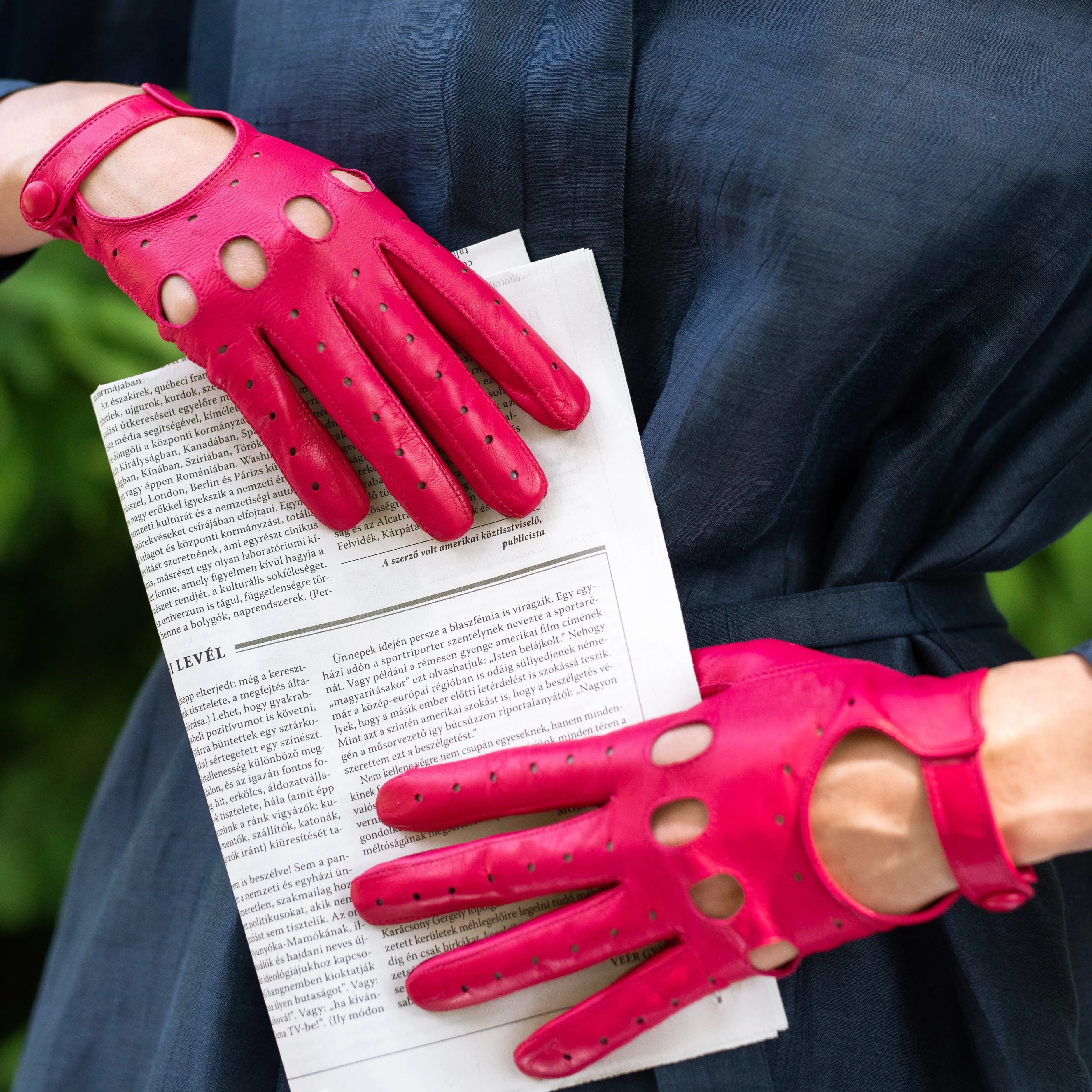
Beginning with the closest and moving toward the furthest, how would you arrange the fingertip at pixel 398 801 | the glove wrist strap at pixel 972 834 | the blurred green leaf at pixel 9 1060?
the glove wrist strap at pixel 972 834, the fingertip at pixel 398 801, the blurred green leaf at pixel 9 1060

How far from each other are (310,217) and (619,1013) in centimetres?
52

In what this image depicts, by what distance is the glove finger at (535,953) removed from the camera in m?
0.50

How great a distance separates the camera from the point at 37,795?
1.28 metres

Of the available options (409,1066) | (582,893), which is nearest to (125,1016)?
(409,1066)

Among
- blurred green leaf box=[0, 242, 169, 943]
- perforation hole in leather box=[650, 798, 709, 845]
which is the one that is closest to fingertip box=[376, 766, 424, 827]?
perforation hole in leather box=[650, 798, 709, 845]

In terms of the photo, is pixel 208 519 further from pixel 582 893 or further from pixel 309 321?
pixel 582 893

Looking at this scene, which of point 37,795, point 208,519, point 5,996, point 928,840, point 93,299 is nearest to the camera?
point 928,840

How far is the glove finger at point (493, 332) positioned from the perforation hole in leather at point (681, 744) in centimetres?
20

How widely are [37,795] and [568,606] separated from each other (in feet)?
3.68

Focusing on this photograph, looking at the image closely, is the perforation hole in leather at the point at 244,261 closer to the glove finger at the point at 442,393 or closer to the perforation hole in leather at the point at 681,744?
the glove finger at the point at 442,393

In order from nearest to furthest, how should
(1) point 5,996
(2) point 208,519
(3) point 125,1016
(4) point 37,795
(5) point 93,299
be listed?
1. (2) point 208,519
2. (3) point 125,1016
3. (5) point 93,299
4. (4) point 37,795
5. (1) point 5,996

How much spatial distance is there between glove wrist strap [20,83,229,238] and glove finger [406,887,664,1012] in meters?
0.55

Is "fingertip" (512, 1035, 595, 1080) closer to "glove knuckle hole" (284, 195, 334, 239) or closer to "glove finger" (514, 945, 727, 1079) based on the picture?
"glove finger" (514, 945, 727, 1079)

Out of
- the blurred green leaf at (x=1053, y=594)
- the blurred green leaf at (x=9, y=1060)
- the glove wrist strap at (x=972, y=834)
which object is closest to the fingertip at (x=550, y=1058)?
the glove wrist strap at (x=972, y=834)
